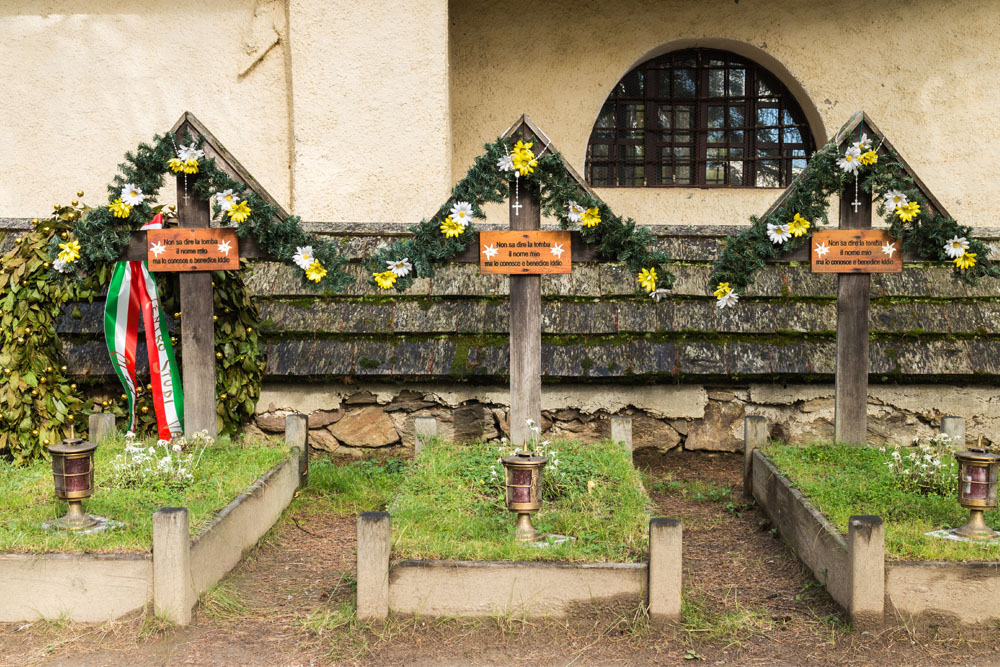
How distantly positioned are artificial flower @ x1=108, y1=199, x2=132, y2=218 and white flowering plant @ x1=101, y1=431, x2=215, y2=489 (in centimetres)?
131

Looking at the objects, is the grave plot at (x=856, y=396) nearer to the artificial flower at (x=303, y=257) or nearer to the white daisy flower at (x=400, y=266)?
the white daisy flower at (x=400, y=266)

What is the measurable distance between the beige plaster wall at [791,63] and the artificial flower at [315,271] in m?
3.49

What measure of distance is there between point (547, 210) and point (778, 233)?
4.59 feet

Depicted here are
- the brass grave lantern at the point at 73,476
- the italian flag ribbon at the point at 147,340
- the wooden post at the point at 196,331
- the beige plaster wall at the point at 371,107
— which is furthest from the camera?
the beige plaster wall at the point at 371,107

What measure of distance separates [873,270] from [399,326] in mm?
3116

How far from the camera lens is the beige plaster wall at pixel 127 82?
7723mm

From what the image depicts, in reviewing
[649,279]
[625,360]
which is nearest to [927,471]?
[649,279]

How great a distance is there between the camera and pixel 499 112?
842 centimetres

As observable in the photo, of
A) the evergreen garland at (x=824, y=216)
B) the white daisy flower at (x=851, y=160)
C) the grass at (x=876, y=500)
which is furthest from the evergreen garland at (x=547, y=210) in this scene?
the grass at (x=876, y=500)

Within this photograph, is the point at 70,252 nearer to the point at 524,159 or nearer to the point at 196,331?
the point at 196,331

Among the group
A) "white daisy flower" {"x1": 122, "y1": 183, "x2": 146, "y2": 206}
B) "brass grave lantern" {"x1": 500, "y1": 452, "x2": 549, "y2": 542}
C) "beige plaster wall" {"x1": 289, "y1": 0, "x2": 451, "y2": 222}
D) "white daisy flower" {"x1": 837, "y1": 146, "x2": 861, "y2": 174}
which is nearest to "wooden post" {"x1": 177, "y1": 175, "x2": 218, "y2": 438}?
"white daisy flower" {"x1": 122, "y1": 183, "x2": 146, "y2": 206}

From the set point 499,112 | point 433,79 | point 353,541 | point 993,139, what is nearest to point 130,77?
point 433,79

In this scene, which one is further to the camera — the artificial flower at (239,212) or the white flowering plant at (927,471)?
the artificial flower at (239,212)

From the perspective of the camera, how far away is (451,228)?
16.6ft
